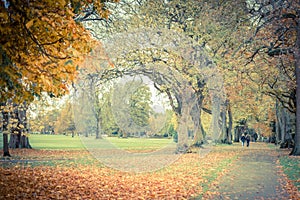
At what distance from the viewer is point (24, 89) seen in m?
7.71

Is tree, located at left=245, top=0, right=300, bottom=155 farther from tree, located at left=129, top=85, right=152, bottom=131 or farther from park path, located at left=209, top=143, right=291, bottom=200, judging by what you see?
park path, located at left=209, top=143, right=291, bottom=200

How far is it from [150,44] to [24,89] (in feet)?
45.5

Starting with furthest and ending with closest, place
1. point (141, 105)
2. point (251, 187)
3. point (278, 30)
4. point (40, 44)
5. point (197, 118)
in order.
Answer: point (197, 118)
point (141, 105)
point (278, 30)
point (251, 187)
point (40, 44)

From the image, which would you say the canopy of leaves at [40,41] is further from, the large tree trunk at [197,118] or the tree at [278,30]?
the large tree trunk at [197,118]

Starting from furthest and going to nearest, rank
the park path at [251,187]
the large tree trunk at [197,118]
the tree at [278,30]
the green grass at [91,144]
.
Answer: the green grass at [91,144] < the large tree trunk at [197,118] < the tree at [278,30] < the park path at [251,187]

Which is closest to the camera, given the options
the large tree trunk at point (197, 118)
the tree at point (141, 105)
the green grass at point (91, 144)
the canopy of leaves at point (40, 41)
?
the canopy of leaves at point (40, 41)

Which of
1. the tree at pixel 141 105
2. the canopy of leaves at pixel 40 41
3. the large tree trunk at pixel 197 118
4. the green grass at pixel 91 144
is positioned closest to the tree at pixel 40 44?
the canopy of leaves at pixel 40 41

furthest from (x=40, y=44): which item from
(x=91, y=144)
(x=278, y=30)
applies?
(x=91, y=144)

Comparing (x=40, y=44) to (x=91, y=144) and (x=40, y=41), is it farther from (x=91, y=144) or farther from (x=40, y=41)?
(x=91, y=144)

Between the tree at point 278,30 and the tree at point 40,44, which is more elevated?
the tree at point 278,30

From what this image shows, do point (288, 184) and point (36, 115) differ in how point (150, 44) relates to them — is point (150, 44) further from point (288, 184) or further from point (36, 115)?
point (288, 184)

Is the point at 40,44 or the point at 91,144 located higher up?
the point at 40,44

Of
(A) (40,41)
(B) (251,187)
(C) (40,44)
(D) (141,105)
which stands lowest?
(B) (251,187)

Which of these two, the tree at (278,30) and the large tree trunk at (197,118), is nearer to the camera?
the tree at (278,30)
